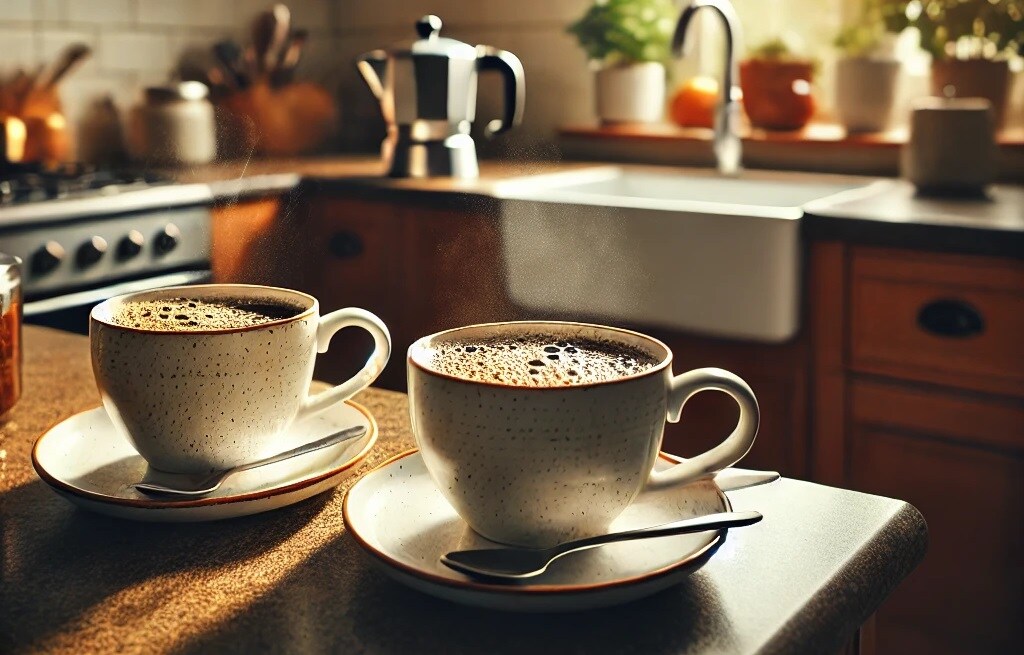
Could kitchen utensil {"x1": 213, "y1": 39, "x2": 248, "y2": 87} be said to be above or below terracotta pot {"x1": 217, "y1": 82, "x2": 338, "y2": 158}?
above

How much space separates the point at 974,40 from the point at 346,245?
1301 mm

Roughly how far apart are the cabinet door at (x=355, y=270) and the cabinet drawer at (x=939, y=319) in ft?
2.19

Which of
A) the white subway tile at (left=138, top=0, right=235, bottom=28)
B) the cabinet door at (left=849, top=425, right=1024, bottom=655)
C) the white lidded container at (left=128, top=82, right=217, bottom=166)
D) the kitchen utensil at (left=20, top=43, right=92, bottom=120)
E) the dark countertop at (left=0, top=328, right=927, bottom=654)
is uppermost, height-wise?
the white subway tile at (left=138, top=0, right=235, bottom=28)

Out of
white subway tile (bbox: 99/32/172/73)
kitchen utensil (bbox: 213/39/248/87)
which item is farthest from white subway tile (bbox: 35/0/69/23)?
kitchen utensil (bbox: 213/39/248/87)

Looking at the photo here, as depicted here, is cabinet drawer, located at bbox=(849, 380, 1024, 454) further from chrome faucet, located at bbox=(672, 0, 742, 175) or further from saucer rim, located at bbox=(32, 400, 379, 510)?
saucer rim, located at bbox=(32, 400, 379, 510)

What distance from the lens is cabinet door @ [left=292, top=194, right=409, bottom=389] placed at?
74cm

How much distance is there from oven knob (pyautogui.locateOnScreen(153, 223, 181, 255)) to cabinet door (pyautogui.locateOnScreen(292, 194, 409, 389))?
0.31 meters

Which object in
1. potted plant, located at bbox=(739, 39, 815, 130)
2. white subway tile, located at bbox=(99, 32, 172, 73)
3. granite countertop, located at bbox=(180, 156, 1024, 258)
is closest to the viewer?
granite countertop, located at bbox=(180, 156, 1024, 258)

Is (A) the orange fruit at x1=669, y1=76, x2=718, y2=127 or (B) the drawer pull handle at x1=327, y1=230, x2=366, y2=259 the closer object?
(B) the drawer pull handle at x1=327, y1=230, x2=366, y2=259

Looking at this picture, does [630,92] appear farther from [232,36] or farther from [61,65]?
[61,65]

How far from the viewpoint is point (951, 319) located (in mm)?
1455

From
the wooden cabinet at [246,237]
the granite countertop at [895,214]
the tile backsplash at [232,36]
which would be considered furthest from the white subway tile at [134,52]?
the wooden cabinet at [246,237]

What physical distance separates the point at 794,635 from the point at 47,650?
11.1 inches

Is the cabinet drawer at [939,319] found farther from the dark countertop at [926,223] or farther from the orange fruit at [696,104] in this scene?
the orange fruit at [696,104]
